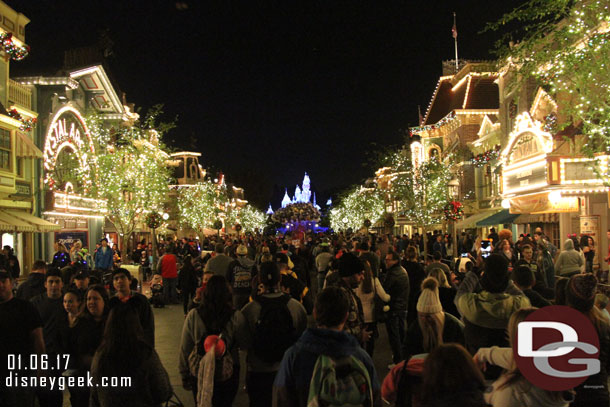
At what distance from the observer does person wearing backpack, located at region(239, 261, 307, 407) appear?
544 centimetres

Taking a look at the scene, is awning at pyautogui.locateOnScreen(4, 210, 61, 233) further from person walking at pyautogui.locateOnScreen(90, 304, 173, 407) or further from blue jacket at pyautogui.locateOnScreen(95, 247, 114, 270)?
person walking at pyautogui.locateOnScreen(90, 304, 173, 407)

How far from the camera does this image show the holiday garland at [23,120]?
20.8m

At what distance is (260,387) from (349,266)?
242 cm

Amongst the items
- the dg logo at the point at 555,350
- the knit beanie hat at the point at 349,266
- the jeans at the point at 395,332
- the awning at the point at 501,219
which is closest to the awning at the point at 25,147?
the jeans at the point at 395,332

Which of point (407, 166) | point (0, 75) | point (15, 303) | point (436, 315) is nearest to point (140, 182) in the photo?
point (0, 75)

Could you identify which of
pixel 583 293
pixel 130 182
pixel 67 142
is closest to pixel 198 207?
pixel 67 142

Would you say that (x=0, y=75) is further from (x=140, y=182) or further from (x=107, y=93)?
(x=107, y=93)

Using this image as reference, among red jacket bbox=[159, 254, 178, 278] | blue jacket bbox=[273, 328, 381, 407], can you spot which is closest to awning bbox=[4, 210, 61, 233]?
red jacket bbox=[159, 254, 178, 278]

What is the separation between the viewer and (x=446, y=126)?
46.8m

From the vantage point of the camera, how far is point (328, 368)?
146 inches

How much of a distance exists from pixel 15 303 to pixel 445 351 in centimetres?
439

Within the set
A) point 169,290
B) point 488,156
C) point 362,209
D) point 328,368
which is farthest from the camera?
point 362,209

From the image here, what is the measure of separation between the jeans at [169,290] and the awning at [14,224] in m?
7.56

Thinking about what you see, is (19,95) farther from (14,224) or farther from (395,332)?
(395,332)
